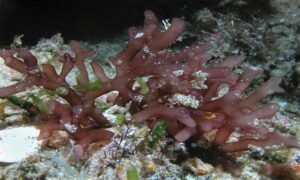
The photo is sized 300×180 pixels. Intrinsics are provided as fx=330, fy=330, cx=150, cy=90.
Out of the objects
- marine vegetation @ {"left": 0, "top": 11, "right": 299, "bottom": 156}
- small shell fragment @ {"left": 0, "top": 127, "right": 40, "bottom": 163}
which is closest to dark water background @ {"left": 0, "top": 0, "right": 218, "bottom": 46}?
marine vegetation @ {"left": 0, "top": 11, "right": 299, "bottom": 156}

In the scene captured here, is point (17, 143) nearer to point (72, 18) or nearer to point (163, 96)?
point (163, 96)

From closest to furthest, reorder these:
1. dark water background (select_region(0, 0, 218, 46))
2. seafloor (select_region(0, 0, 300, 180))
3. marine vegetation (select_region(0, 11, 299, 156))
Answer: seafloor (select_region(0, 0, 300, 180)) < marine vegetation (select_region(0, 11, 299, 156)) < dark water background (select_region(0, 0, 218, 46))

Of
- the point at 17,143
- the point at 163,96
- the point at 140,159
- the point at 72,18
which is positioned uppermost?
the point at 72,18

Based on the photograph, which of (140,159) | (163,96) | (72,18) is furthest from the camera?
(72,18)

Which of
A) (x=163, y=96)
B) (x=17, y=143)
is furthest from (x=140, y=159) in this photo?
(x=17, y=143)

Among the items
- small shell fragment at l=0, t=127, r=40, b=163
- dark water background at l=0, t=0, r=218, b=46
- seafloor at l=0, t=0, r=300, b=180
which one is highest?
dark water background at l=0, t=0, r=218, b=46

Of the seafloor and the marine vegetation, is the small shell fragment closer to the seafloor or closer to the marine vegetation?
the seafloor
